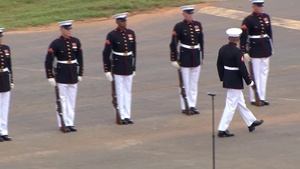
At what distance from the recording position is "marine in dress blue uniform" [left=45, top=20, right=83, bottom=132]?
49.2 ft

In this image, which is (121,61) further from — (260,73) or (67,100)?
(260,73)

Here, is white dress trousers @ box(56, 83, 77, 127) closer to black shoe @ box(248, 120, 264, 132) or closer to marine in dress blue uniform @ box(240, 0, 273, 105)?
black shoe @ box(248, 120, 264, 132)

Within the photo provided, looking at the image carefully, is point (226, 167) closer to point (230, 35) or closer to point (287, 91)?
point (230, 35)

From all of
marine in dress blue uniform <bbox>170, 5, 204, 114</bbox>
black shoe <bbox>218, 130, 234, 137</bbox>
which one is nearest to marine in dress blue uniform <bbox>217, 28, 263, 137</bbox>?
black shoe <bbox>218, 130, 234, 137</bbox>

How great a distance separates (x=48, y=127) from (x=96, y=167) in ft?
8.88

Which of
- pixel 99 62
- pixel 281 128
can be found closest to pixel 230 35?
pixel 281 128

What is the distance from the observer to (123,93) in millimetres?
15633

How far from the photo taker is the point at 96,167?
1309cm

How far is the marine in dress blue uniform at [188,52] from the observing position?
1605 cm

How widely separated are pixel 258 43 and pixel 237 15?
915cm

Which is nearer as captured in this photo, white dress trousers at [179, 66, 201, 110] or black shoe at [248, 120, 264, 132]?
Result: black shoe at [248, 120, 264, 132]

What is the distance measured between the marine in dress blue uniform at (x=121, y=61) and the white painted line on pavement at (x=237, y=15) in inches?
363

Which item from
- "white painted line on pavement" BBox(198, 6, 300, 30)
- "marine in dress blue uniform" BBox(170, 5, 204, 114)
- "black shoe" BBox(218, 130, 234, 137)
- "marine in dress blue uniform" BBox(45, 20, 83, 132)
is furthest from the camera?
"white painted line on pavement" BBox(198, 6, 300, 30)

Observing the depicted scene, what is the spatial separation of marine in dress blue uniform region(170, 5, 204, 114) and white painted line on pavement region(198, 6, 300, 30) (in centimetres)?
817
